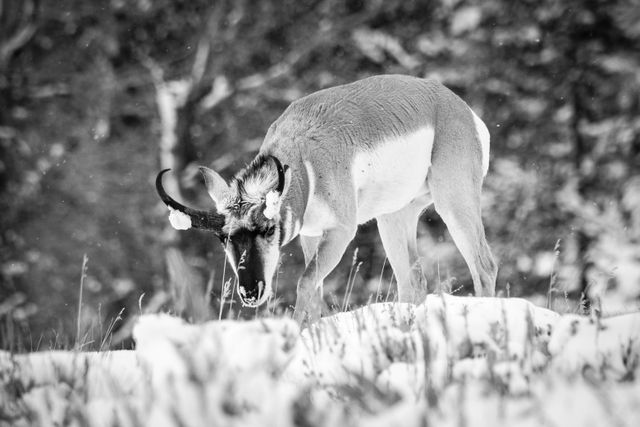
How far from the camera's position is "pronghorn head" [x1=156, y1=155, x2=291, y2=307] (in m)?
4.94

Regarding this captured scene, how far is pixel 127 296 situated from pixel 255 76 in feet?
21.1

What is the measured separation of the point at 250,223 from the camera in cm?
510

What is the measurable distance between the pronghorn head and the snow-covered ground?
1180 mm

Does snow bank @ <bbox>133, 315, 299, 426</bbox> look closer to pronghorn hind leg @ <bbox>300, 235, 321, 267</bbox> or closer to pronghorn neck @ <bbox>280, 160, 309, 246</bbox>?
pronghorn neck @ <bbox>280, 160, 309, 246</bbox>

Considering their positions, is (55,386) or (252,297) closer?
(55,386)

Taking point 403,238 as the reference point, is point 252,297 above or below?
above

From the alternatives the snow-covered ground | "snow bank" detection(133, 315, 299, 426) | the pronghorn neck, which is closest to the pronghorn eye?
the pronghorn neck

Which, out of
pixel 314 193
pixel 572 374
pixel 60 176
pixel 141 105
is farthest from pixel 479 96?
pixel 572 374

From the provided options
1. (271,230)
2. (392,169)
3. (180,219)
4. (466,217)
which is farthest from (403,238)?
(180,219)

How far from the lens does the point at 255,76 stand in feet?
61.3

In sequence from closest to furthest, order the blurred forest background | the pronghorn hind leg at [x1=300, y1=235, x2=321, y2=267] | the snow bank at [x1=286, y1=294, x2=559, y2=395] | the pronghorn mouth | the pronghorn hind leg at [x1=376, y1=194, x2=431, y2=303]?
the snow bank at [x1=286, y1=294, x2=559, y2=395], the pronghorn mouth, the pronghorn hind leg at [x1=300, y1=235, x2=321, y2=267], the pronghorn hind leg at [x1=376, y1=194, x2=431, y2=303], the blurred forest background

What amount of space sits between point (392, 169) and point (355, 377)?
3100mm

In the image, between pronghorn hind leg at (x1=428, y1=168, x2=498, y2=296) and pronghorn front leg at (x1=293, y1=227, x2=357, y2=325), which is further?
pronghorn hind leg at (x1=428, y1=168, x2=498, y2=296)

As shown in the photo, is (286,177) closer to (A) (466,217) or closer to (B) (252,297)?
(B) (252,297)
